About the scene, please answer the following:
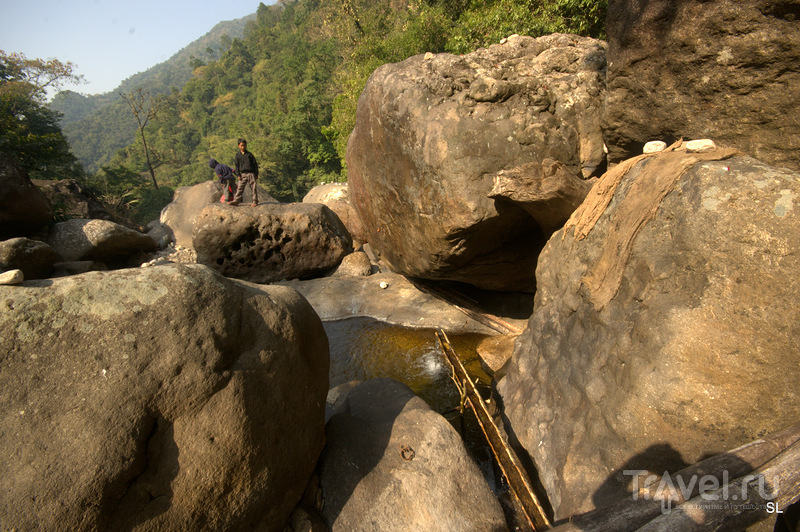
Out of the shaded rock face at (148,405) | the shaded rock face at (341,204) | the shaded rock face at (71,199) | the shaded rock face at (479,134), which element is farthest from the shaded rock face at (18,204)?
the shaded rock face at (148,405)

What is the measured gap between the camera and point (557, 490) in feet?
9.75

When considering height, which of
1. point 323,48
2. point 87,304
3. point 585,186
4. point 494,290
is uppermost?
point 323,48

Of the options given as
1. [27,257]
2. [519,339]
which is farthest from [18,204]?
[519,339]

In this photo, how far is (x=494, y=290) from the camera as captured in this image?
22.9 ft

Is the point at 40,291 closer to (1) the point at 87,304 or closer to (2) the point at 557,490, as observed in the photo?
(1) the point at 87,304

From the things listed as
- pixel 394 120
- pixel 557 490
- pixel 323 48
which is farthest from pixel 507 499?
pixel 323 48

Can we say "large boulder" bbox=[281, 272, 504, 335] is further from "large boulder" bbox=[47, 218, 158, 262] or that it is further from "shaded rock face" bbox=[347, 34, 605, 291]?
"large boulder" bbox=[47, 218, 158, 262]

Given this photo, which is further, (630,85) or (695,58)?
(630,85)

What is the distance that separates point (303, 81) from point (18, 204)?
99.1 feet

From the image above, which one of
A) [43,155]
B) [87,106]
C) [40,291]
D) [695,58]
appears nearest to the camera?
[40,291]

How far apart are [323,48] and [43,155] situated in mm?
26680

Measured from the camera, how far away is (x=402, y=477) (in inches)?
117

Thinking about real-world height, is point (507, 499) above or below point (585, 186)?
below

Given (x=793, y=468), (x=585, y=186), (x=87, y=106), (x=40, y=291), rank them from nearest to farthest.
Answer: (x=793, y=468), (x=40, y=291), (x=585, y=186), (x=87, y=106)
